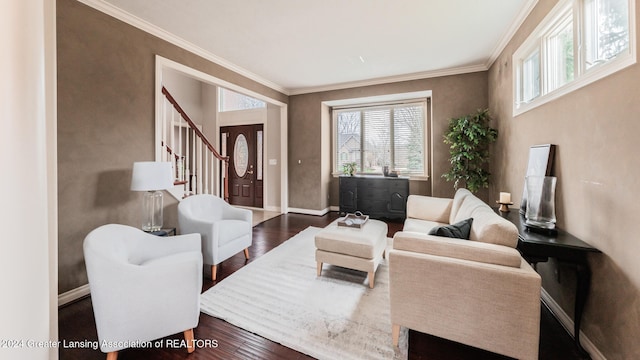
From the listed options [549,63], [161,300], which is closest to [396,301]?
[161,300]

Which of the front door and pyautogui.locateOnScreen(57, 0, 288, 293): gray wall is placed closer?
pyautogui.locateOnScreen(57, 0, 288, 293): gray wall

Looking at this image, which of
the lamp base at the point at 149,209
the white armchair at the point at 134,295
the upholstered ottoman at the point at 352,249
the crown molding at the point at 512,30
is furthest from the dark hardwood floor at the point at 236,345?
the crown molding at the point at 512,30

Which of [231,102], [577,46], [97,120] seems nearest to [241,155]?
[231,102]

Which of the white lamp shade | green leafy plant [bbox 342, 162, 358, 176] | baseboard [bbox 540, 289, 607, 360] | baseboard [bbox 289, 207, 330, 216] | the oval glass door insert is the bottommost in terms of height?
baseboard [bbox 540, 289, 607, 360]

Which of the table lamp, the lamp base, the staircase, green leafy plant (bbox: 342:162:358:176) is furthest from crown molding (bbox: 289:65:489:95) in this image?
the lamp base

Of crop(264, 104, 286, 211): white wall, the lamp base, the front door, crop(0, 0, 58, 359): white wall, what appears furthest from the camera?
the front door

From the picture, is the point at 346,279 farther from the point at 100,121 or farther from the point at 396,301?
the point at 100,121

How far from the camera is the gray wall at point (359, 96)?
14.3 feet

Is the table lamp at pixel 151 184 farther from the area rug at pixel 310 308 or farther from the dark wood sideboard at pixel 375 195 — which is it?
the dark wood sideboard at pixel 375 195

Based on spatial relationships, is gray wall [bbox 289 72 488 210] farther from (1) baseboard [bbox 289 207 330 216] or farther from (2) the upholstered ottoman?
(2) the upholstered ottoman

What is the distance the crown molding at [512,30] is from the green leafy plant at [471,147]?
80cm

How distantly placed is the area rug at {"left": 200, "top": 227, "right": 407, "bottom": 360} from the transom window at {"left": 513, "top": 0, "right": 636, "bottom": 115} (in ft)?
7.27

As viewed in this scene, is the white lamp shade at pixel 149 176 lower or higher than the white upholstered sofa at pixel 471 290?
higher

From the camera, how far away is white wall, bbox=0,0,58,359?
0.70m
